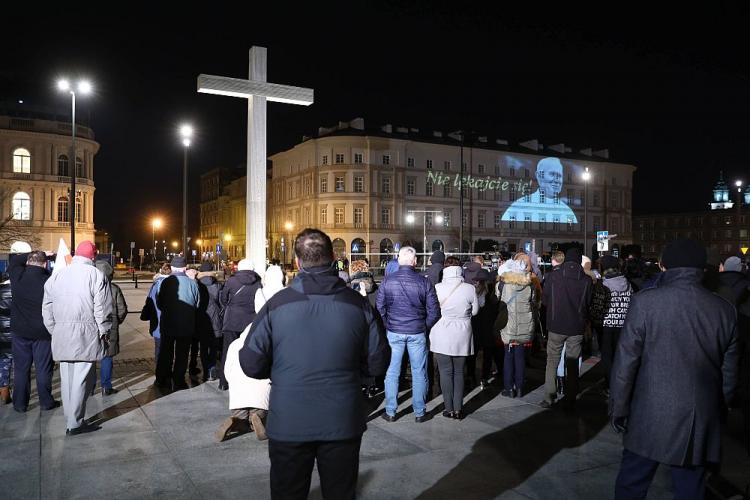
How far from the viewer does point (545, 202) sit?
3428 inches

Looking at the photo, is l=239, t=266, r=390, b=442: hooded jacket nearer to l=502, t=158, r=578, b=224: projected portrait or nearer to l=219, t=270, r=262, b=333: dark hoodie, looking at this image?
l=219, t=270, r=262, b=333: dark hoodie

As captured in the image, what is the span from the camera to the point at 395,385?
23.4 feet

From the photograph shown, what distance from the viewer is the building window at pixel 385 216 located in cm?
7544

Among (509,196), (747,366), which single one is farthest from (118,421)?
(509,196)

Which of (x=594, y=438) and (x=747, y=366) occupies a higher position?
(x=747, y=366)

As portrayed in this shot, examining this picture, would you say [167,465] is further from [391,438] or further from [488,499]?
[488,499]

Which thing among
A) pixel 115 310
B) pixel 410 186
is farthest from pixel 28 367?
pixel 410 186

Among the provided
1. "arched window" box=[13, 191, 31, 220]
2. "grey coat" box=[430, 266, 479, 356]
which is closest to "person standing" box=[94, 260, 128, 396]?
"grey coat" box=[430, 266, 479, 356]

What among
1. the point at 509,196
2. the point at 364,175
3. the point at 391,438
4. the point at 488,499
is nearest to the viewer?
the point at 488,499

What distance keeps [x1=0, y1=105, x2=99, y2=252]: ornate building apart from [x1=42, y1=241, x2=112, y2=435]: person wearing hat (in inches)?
2318

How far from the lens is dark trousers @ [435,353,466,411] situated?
7.20m

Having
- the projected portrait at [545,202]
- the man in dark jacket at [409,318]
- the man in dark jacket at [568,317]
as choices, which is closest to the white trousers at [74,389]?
the man in dark jacket at [409,318]

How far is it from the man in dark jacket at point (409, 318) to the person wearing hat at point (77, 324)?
3007 millimetres

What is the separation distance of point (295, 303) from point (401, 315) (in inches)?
148
